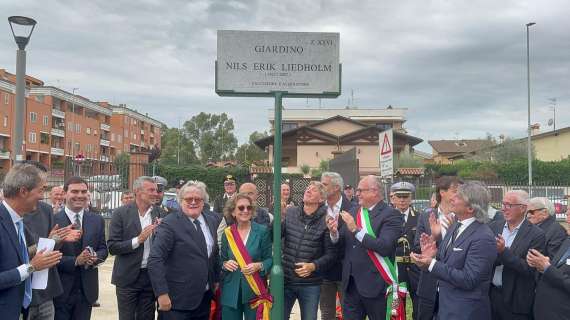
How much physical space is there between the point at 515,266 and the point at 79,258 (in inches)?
149

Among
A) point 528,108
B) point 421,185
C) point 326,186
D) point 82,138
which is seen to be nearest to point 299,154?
point 528,108

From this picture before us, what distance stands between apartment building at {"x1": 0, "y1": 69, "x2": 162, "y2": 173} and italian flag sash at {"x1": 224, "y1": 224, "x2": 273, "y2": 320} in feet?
132

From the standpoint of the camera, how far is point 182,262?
4629 mm

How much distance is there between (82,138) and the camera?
229ft

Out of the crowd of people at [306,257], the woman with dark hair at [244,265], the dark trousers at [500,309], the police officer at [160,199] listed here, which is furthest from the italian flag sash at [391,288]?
the police officer at [160,199]

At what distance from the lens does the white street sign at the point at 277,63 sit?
15.4 ft

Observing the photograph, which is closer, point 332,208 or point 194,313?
point 194,313

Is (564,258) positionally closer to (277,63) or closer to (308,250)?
(308,250)

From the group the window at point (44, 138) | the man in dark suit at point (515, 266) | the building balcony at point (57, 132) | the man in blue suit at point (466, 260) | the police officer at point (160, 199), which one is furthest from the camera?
the building balcony at point (57, 132)

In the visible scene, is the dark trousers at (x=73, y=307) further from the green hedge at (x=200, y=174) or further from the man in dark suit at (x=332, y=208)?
the green hedge at (x=200, y=174)

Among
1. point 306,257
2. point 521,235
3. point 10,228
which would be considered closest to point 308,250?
point 306,257

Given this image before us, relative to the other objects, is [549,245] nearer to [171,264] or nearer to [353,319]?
[353,319]

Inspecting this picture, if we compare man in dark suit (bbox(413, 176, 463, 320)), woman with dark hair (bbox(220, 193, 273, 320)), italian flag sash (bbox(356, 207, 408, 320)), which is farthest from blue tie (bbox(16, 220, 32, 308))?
man in dark suit (bbox(413, 176, 463, 320))

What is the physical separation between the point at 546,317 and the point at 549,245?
2.41ft
